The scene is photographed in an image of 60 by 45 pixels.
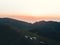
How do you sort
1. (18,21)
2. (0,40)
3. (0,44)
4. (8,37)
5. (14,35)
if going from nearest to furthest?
(0,44) < (0,40) < (8,37) < (14,35) < (18,21)

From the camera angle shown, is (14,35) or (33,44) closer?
(33,44)

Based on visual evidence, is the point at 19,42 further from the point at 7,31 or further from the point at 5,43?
the point at 7,31

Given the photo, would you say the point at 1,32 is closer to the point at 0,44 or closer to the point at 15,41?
the point at 15,41

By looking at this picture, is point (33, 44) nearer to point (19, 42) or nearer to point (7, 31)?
point (19, 42)

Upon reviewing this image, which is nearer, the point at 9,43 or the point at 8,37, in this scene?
the point at 9,43

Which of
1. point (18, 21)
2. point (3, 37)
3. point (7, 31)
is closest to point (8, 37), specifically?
point (3, 37)

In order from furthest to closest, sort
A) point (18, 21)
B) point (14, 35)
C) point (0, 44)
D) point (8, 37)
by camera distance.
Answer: point (18, 21), point (14, 35), point (8, 37), point (0, 44)

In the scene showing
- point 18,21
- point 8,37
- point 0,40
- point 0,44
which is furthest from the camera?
point 18,21

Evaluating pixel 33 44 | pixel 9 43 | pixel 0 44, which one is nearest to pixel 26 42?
pixel 33 44

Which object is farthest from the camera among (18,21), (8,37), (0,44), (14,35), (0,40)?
(18,21)
